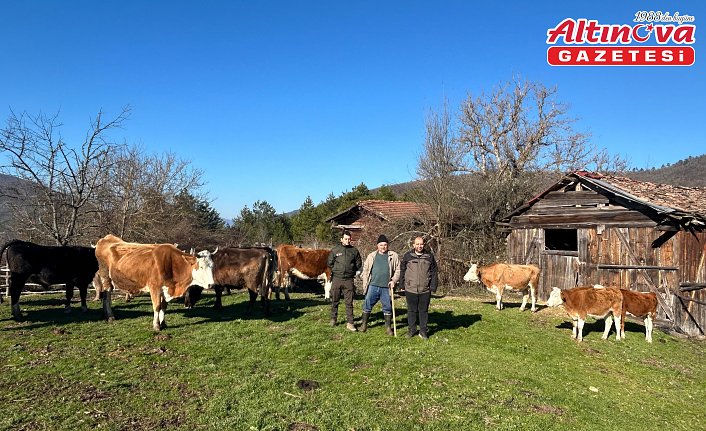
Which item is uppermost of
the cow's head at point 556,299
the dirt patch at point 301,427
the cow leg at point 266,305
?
the cow's head at point 556,299

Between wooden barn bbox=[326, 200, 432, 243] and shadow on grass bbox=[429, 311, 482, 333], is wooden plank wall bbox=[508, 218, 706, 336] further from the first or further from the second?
wooden barn bbox=[326, 200, 432, 243]

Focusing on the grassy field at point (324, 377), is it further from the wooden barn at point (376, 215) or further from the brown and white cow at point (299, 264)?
the wooden barn at point (376, 215)

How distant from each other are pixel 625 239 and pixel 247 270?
12.3 meters

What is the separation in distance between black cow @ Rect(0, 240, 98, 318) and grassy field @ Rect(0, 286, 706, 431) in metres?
0.81

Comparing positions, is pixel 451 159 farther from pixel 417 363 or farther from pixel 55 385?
pixel 55 385

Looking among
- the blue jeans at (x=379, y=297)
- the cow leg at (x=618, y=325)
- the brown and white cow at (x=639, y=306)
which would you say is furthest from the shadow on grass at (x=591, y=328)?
the blue jeans at (x=379, y=297)

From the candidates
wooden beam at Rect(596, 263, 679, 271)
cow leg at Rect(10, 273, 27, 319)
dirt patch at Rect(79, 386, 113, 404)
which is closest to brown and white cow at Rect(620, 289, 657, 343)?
wooden beam at Rect(596, 263, 679, 271)

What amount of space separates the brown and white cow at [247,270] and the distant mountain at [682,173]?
5344cm

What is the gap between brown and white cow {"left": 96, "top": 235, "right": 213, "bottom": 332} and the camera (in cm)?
993

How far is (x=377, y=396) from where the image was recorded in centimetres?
654

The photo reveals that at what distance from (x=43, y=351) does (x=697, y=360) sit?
14141mm

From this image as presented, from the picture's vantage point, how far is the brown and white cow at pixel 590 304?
35.4 feet

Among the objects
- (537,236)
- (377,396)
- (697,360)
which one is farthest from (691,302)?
(377,396)

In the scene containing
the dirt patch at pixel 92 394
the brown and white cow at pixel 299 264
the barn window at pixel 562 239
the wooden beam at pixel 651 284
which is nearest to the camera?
the dirt patch at pixel 92 394
